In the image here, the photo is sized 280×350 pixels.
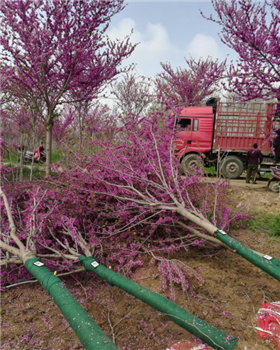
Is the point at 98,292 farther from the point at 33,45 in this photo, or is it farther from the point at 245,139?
the point at 245,139

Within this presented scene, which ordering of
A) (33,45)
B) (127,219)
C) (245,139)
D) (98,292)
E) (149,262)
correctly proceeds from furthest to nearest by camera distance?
(245,139) → (33,45) → (127,219) → (149,262) → (98,292)

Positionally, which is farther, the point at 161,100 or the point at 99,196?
the point at 161,100

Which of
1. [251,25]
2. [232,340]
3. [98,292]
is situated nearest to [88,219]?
[98,292]

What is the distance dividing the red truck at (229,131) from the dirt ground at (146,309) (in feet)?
19.2

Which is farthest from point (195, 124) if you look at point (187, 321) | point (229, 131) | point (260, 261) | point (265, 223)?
point (187, 321)

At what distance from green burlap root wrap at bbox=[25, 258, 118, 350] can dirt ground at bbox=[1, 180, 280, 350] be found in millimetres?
830

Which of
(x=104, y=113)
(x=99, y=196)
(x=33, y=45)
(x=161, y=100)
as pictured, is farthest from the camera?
(x=104, y=113)

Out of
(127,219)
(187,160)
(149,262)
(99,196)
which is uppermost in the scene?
(187,160)

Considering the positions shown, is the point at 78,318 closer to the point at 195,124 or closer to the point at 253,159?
the point at 253,159

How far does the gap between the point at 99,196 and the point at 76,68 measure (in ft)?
13.0

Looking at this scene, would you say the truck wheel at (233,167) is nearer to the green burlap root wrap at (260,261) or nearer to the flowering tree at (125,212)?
the flowering tree at (125,212)

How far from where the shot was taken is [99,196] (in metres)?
4.25

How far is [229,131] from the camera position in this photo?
9.27 metres

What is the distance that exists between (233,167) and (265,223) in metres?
4.72
